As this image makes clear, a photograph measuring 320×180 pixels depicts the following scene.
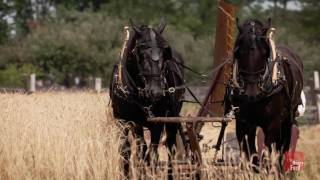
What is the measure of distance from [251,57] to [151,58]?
1.01 m

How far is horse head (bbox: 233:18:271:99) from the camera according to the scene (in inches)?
281

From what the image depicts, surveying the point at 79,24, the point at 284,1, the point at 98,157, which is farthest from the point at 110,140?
the point at 284,1

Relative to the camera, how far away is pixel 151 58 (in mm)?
7016

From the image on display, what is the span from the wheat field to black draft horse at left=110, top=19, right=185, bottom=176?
263 millimetres

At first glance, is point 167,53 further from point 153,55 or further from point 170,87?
point 170,87

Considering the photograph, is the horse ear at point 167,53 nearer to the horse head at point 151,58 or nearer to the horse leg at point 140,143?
the horse head at point 151,58

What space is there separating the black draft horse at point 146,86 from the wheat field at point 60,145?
263 mm

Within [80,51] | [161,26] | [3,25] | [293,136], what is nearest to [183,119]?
[161,26]

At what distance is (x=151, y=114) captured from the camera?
24.2ft

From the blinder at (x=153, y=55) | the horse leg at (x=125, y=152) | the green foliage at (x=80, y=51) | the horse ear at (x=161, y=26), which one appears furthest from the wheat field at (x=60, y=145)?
the green foliage at (x=80, y=51)

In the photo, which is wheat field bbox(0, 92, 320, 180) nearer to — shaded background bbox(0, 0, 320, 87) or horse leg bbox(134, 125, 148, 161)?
horse leg bbox(134, 125, 148, 161)

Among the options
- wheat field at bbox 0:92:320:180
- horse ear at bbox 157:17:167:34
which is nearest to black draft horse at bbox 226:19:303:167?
wheat field at bbox 0:92:320:180

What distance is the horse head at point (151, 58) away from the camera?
22.7 ft

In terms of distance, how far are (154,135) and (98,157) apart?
951mm
